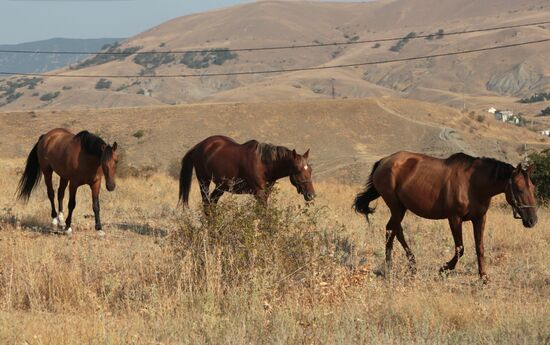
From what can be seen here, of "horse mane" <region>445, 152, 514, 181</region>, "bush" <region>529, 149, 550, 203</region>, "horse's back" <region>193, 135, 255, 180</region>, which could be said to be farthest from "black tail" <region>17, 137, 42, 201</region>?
"bush" <region>529, 149, 550, 203</region>

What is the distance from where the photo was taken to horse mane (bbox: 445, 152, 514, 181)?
10.0 metres

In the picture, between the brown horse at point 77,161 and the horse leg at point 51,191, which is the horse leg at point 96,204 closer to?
the brown horse at point 77,161

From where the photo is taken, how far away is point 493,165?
1026 cm

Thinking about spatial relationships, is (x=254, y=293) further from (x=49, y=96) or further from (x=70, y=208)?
(x=49, y=96)

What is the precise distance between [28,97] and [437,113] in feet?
421

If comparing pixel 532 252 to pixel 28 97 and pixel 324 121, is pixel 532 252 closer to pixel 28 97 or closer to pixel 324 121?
pixel 324 121

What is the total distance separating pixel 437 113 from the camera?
7975cm

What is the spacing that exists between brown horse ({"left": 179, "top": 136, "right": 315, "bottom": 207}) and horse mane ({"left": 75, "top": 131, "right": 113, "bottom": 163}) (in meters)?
2.03

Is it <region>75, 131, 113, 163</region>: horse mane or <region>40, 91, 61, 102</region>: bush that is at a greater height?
<region>75, 131, 113, 163</region>: horse mane

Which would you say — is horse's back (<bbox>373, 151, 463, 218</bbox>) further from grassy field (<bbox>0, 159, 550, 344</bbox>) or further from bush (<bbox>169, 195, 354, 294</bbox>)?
bush (<bbox>169, 195, 354, 294</bbox>)

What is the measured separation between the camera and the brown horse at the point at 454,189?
974 cm

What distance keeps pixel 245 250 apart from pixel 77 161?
6289 millimetres

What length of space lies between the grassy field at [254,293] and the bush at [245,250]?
19 mm

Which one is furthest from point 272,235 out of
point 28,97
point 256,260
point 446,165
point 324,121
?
point 28,97
